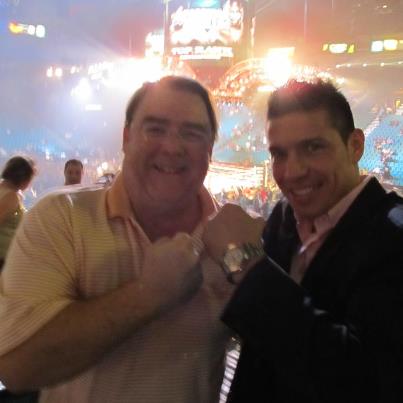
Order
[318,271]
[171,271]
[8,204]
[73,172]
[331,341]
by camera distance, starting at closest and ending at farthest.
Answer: [331,341], [171,271], [318,271], [8,204], [73,172]

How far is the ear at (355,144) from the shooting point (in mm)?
1430

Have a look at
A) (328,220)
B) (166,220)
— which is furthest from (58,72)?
(328,220)

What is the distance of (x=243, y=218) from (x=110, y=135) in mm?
16202

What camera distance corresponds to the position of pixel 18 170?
4.22m

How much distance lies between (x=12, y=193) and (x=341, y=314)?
Answer: 3607 millimetres

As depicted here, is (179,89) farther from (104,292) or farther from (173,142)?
(104,292)

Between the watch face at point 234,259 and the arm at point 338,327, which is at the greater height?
the watch face at point 234,259

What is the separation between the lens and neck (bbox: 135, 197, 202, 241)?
1339 mm

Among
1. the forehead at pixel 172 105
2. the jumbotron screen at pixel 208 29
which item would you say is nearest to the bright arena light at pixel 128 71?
the jumbotron screen at pixel 208 29

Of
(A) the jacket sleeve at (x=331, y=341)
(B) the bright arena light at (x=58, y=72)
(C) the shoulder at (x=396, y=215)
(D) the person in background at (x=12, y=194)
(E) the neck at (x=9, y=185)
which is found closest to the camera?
(A) the jacket sleeve at (x=331, y=341)

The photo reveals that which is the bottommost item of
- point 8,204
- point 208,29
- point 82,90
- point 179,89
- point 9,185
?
point 8,204

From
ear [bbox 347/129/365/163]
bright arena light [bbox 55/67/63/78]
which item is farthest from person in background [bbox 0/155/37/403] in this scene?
bright arena light [bbox 55/67/63/78]

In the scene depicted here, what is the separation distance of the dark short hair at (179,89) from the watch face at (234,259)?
0.51 meters

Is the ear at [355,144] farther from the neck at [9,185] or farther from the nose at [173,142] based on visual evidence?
the neck at [9,185]
